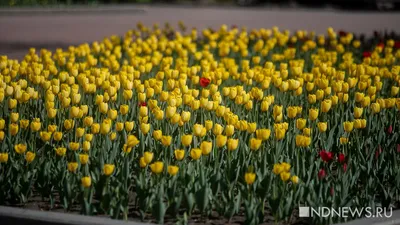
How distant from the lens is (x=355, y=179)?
21.5 ft

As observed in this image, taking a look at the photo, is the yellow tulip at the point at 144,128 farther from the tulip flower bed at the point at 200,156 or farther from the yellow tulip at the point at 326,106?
the yellow tulip at the point at 326,106

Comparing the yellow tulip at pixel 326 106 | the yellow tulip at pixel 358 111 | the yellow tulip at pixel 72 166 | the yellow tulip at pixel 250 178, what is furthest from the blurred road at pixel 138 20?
the yellow tulip at pixel 250 178

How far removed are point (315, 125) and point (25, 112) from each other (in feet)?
8.74

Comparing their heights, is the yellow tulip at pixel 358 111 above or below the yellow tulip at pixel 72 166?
above

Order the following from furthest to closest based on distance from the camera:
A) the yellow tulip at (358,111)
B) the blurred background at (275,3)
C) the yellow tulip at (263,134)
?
the blurred background at (275,3) → the yellow tulip at (358,111) → the yellow tulip at (263,134)

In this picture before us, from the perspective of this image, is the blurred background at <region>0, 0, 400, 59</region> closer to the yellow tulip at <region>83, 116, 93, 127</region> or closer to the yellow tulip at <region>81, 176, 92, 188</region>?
the yellow tulip at <region>83, 116, 93, 127</region>

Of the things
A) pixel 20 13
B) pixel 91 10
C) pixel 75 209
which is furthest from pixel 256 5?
pixel 75 209

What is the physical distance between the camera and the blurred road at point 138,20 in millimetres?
19141

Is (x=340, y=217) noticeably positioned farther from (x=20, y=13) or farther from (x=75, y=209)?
(x=20, y=13)

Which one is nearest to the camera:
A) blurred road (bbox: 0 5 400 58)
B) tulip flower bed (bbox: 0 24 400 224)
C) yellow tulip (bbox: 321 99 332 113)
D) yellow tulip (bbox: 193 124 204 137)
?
tulip flower bed (bbox: 0 24 400 224)

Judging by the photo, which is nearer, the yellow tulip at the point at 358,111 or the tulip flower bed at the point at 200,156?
the tulip flower bed at the point at 200,156

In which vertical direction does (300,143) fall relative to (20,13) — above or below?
above

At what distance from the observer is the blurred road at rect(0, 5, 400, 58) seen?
19141 millimetres

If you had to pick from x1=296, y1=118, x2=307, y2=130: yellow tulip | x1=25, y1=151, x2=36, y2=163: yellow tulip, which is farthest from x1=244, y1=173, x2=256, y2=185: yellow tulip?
x1=25, y1=151, x2=36, y2=163: yellow tulip
